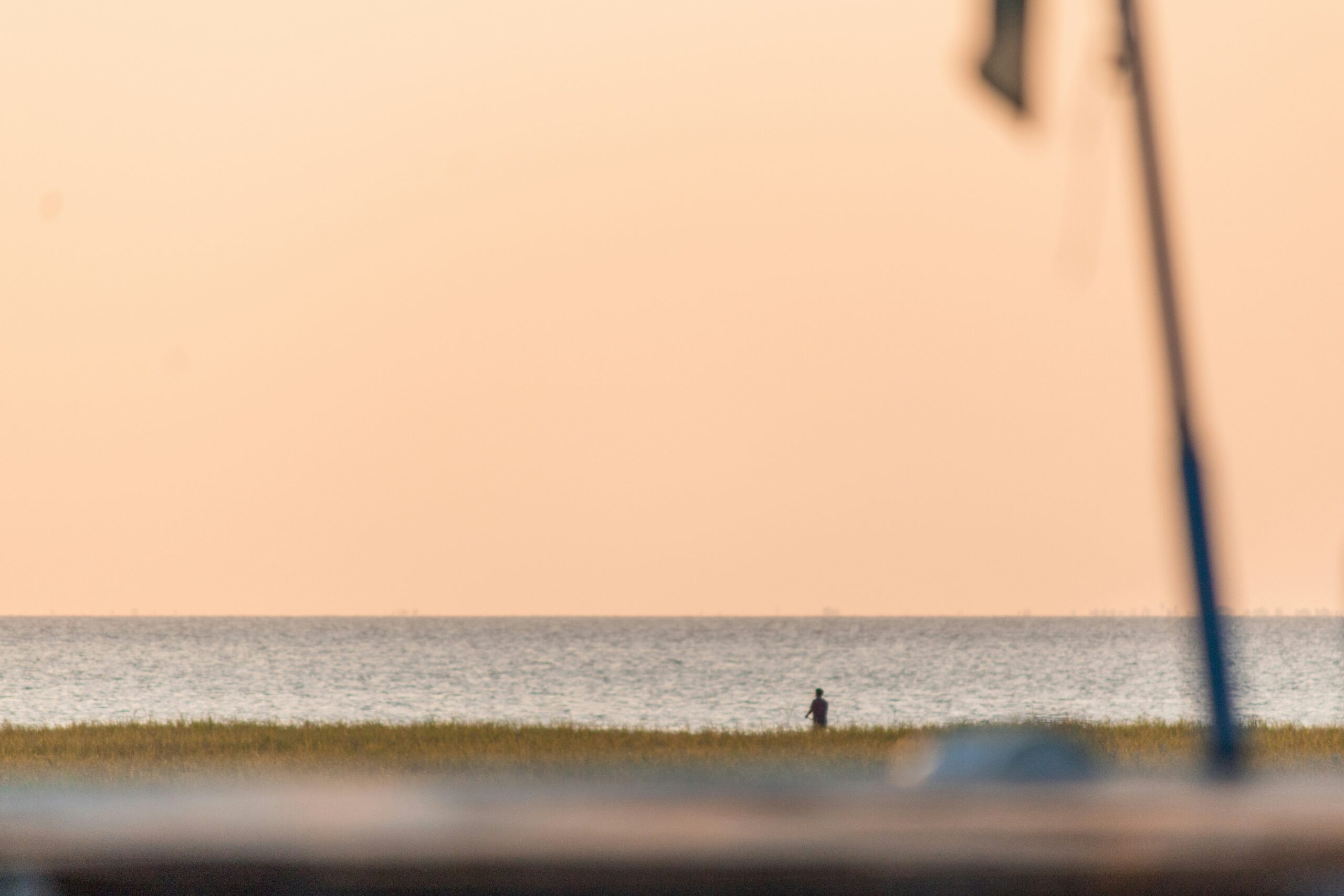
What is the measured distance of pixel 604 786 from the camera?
15.5ft

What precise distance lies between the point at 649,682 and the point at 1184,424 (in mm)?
82208

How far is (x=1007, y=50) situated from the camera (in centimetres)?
738

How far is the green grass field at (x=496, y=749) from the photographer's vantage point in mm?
25969

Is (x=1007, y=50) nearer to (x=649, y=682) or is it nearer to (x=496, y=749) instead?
(x=496, y=749)

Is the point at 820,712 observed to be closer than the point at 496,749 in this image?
No

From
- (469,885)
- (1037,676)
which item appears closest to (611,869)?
(469,885)

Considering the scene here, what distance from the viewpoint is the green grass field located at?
85.2ft

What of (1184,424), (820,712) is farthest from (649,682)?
(1184,424)

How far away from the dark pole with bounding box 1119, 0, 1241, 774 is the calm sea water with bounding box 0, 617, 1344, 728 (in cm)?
4365

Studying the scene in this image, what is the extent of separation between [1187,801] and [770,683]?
8244cm

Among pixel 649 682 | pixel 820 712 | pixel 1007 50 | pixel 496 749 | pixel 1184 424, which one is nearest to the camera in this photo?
pixel 1007 50

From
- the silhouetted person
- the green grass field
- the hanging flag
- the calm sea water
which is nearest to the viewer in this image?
the hanging flag

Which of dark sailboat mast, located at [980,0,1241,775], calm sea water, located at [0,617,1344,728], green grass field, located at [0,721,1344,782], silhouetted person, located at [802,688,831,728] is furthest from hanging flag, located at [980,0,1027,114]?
calm sea water, located at [0,617,1344,728]

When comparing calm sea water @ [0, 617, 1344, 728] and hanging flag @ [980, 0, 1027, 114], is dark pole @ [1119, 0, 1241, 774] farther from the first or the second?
calm sea water @ [0, 617, 1344, 728]
